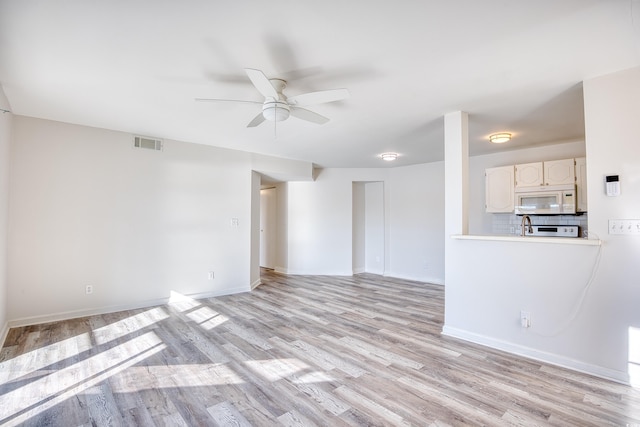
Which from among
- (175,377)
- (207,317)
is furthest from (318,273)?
(175,377)

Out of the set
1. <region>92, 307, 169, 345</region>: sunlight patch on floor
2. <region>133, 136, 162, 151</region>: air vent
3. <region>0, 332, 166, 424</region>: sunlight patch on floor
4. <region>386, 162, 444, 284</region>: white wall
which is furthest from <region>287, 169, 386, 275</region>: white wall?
<region>0, 332, 166, 424</region>: sunlight patch on floor

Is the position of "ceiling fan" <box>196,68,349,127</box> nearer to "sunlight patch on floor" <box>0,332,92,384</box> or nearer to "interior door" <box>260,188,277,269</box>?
"sunlight patch on floor" <box>0,332,92,384</box>

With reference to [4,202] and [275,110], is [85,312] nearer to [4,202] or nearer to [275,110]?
[4,202]

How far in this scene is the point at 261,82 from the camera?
6.91 feet

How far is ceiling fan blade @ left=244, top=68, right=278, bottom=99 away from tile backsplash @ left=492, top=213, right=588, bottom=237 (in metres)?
4.58

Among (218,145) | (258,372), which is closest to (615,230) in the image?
(258,372)

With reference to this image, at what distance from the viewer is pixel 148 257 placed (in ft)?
13.9

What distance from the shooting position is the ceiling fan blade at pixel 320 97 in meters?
2.26

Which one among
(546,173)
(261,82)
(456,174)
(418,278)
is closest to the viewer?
(261,82)

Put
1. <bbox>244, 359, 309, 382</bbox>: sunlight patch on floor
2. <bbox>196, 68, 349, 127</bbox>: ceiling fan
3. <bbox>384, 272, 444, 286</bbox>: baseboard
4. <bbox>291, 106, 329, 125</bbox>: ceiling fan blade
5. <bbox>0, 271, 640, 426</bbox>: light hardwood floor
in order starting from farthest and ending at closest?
1. <bbox>384, 272, 444, 286</bbox>: baseboard
2. <bbox>291, 106, 329, 125</bbox>: ceiling fan blade
3. <bbox>244, 359, 309, 382</bbox>: sunlight patch on floor
4. <bbox>196, 68, 349, 127</bbox>: ceiling fan
5. <bbox>0, 271, 640, 426</bbox>: light hardwood floor

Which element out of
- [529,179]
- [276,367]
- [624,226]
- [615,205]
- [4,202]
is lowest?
[276,367]

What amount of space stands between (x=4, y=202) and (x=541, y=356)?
5610 mm

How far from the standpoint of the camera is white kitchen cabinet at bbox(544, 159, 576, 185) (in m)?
4.06

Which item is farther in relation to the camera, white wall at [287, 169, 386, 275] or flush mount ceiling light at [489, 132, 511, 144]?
white wall at [287, 169, 386, 275]
